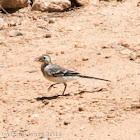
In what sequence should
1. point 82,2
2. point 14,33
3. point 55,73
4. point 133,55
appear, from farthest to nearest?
1. point 82,2
2. point 14,33
3. point 133,55
4. point 55,73

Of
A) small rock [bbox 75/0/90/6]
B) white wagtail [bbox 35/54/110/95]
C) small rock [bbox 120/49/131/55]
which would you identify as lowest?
small rock [bbox 120/49/131/55]

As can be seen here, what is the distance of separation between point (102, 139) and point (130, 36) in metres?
5.95

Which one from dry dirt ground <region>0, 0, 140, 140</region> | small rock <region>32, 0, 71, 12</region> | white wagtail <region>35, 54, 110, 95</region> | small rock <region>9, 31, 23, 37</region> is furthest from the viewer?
small rock <region>32, 0, 71, 12</region>

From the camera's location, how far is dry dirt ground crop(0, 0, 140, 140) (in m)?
7.30

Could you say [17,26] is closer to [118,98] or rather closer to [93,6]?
[93,6]

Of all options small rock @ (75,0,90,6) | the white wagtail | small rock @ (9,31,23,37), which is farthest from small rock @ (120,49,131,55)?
small rock @ (75,0,90,6)

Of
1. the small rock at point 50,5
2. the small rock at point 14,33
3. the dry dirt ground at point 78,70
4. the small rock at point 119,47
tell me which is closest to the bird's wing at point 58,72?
the dry dirt ground at point 78,70

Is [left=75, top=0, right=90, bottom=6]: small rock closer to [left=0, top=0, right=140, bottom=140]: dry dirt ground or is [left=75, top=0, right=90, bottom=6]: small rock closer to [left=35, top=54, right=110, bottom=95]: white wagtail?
[left=0, top=0, right=140, bottom=140]: dry dirt ground

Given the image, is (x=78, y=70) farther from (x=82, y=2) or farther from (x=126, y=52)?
(x=82, y=2)

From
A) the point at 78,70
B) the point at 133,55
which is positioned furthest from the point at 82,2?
the point at 78,70

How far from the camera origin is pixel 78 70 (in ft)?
34.4

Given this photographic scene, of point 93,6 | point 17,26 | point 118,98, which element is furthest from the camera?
point 93,6

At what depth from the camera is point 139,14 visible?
1348 cm

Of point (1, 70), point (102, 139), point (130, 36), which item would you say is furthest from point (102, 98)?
point (130, 36)
